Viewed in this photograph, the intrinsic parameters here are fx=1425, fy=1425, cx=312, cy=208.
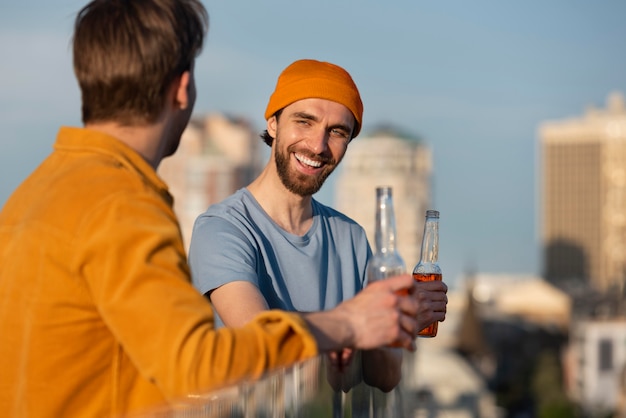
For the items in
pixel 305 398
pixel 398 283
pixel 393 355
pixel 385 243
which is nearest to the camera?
pixel 398 283

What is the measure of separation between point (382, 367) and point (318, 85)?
0.90 meters

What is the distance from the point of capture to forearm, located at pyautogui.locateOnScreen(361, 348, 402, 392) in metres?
3.11

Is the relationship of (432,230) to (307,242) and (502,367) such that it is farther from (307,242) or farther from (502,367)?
(502,367)

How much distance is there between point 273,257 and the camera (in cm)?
374

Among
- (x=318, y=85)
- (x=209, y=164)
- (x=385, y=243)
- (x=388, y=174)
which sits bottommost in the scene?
(x=385, y=243)

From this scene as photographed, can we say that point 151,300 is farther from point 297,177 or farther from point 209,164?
point 209,164

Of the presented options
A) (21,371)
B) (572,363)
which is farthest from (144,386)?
(572,363)

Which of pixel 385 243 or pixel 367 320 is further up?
pixel 385 243

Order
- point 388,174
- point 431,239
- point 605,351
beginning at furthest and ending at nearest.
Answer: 1. point 388,174
2. point 605,351
3. point 431,239

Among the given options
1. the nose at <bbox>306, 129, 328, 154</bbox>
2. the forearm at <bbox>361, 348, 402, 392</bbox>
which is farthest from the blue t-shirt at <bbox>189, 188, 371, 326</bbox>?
the forearm at <bbox>361, 348, 402, 392</bbox>

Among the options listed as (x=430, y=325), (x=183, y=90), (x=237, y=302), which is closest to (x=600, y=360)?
(x=430, y=325)

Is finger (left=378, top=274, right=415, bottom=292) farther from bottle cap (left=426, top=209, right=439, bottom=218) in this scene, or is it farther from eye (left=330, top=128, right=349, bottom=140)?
eye (left=330, top=128, right=349, bottom=140)

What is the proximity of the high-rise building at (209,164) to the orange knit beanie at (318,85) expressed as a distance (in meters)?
114

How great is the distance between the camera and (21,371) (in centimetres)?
240
